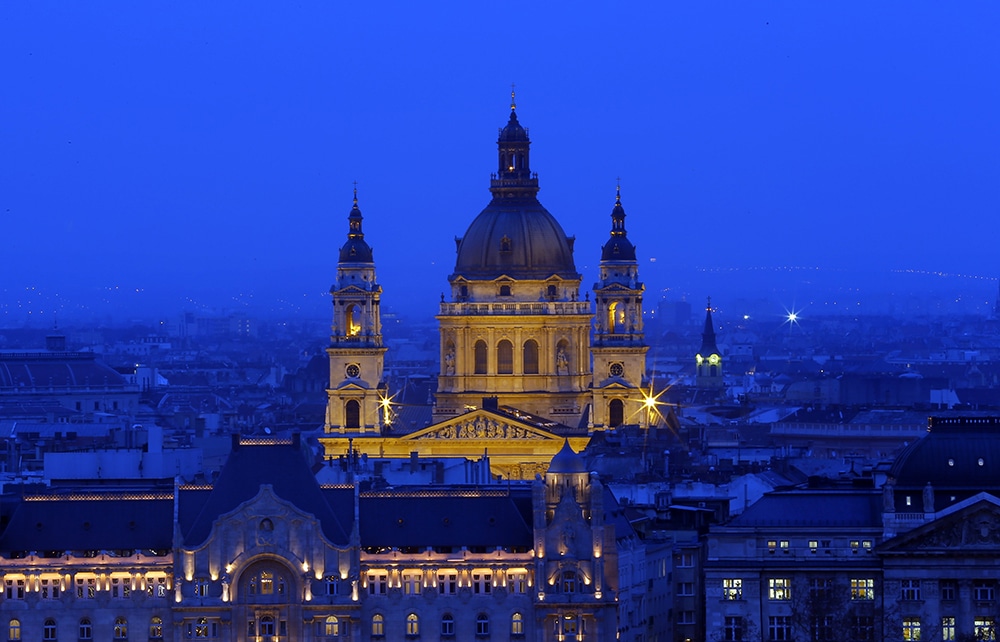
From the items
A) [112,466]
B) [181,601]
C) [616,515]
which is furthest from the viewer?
[112,466]

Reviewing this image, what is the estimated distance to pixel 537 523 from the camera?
146000 millimetres

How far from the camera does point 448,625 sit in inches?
5738

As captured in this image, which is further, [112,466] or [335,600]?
[112,466]

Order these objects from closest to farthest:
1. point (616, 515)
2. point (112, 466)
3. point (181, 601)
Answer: point (181, 601) → point (616, 515) → point (112, 466)

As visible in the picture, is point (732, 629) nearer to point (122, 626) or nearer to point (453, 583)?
point (453, 583)

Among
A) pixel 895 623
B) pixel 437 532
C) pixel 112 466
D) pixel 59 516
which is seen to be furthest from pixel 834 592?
pixel 112 466

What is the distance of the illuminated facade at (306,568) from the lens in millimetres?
145250

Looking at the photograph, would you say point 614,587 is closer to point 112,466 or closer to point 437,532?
point 437,532

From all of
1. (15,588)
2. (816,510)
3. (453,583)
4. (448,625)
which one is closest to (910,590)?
(816,510)

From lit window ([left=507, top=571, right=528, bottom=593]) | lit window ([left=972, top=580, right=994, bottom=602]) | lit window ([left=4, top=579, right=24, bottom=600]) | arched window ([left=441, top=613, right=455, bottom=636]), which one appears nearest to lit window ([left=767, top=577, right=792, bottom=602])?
lit window ([left=972, top=580, right=994, bottom=602])

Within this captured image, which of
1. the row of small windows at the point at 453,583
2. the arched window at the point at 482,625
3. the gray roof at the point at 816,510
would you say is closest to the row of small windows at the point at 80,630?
the row of small windows at the point at 453,583

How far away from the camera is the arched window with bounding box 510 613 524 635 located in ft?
477

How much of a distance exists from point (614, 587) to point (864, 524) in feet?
33.9

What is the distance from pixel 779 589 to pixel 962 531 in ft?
23.1
